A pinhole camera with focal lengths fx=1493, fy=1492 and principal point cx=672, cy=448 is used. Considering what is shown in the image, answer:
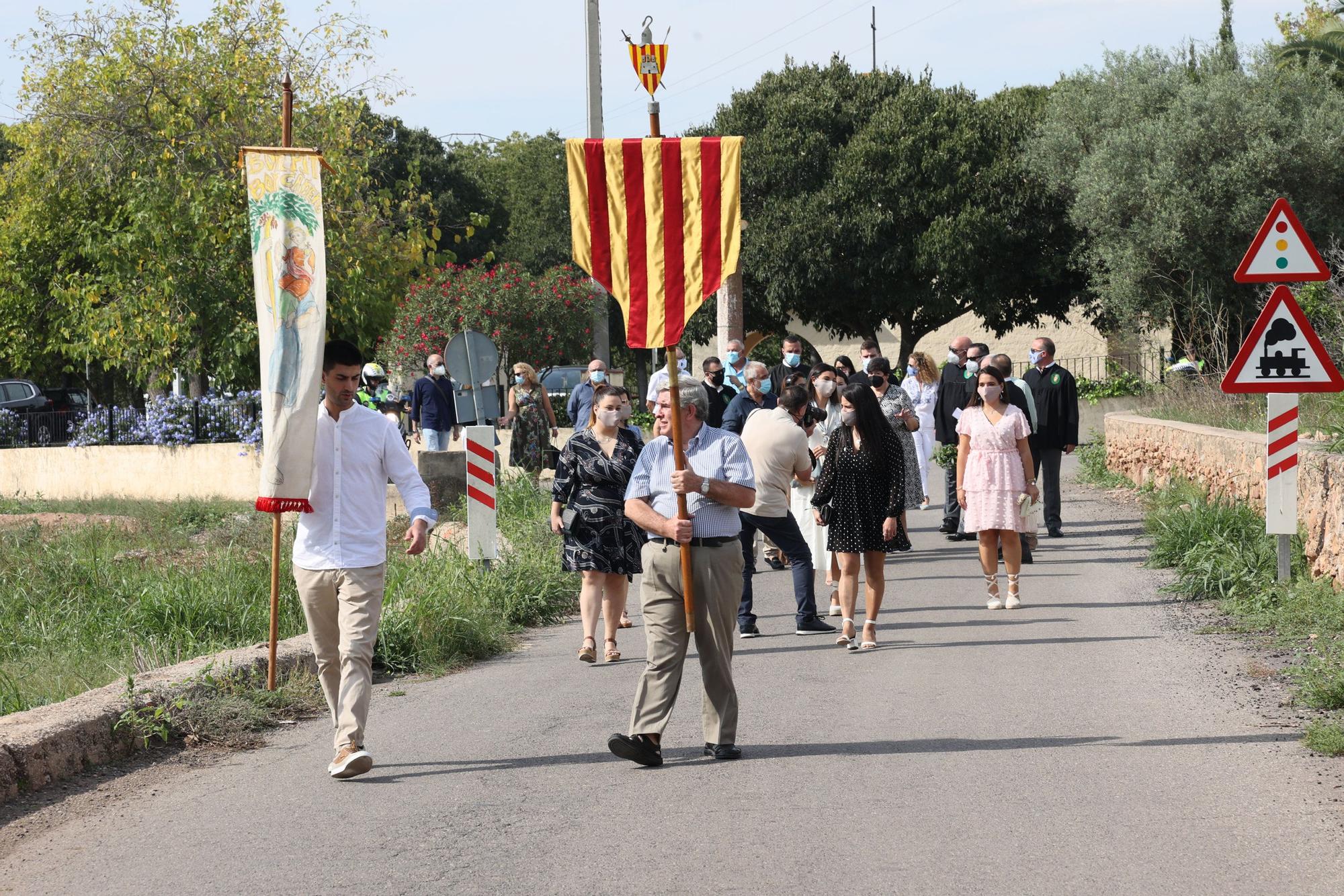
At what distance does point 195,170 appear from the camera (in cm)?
2741

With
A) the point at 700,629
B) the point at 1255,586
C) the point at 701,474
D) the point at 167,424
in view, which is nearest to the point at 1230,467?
the point at 1255,586

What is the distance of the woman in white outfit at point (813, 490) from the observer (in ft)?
37.8

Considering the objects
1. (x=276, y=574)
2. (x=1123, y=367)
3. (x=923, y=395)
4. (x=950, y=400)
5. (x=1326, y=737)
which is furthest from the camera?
(x=1123, y=367)

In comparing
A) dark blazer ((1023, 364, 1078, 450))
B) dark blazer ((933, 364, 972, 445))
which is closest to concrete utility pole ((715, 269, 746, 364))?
dark blazer ((933, 364, 972, 445))

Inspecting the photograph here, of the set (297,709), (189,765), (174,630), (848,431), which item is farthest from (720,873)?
(174,630)

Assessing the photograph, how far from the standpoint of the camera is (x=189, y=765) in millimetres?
7195

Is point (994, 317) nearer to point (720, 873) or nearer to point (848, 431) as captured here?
point (848, 431)

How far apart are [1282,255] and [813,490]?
3.85 metres

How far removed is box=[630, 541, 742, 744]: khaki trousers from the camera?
6.89m

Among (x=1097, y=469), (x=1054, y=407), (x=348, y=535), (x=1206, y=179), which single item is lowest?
(x=1097, y=469)

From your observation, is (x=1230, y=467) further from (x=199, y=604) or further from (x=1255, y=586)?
(x=199, y=604)

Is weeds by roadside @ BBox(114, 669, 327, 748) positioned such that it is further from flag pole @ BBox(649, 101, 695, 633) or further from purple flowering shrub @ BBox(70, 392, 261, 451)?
purple flowering shrub @ BBox(70, 392, 261, 451)

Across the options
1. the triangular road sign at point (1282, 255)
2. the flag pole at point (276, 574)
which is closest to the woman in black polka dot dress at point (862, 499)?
the triangular road sign at point (1282, 255)

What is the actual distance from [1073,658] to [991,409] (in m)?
2.92
